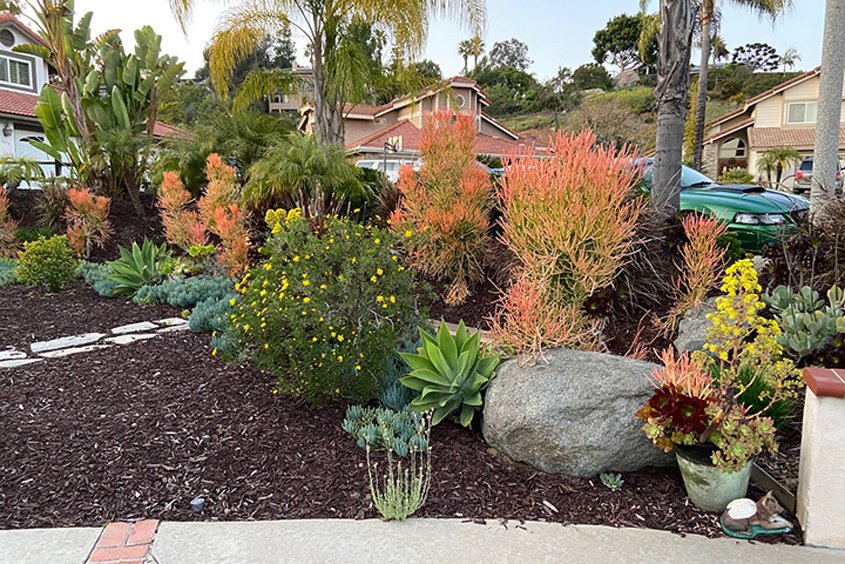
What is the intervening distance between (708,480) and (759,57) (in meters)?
60.2

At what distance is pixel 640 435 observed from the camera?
3.10 metres

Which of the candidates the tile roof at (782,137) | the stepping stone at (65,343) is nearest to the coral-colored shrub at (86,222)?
the stepping stone at (65,343)

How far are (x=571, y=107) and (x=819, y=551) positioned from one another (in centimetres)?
4317

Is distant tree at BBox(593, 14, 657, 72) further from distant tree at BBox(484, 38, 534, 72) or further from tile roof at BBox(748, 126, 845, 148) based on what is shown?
tile roof at BBox(748, 126, 845, 148)

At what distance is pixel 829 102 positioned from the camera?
5.63m

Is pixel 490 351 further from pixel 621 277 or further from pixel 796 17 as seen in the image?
pixel 796 17

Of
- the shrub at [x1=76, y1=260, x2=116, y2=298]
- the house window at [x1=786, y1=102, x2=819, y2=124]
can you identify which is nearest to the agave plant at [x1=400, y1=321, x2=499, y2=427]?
the shrub at [x1=76, y1=260, x2=116, y2=298]

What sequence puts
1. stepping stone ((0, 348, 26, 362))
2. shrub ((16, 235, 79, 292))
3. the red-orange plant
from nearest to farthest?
stepping stone ((0, 348, 26, 362)), shrub ((16, 235, 79, 292)), the red-orange plant

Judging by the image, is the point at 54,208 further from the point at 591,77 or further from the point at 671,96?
the point at 591,77

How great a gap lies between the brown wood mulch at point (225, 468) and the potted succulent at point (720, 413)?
0.68ft

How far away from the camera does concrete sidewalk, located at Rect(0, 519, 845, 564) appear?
2.44m

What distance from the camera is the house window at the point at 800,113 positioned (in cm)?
3106

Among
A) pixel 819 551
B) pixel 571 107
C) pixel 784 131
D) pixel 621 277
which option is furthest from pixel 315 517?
pixel 571 107

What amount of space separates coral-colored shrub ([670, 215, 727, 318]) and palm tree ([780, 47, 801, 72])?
185 ft
